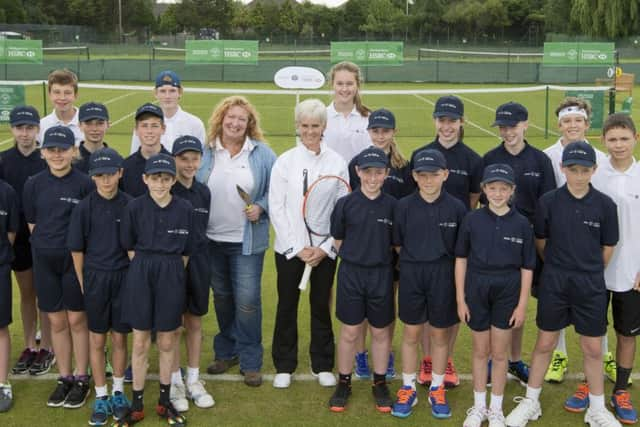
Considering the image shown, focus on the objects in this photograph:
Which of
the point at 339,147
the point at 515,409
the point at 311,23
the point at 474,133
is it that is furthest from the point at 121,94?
the point at 311,23

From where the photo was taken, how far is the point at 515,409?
5281mm

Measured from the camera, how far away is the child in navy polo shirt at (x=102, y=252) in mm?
5020

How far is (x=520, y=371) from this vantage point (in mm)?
5938

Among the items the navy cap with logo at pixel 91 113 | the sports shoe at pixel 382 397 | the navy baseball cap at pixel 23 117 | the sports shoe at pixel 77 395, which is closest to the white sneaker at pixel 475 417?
the sports shoe at pixel 382 397

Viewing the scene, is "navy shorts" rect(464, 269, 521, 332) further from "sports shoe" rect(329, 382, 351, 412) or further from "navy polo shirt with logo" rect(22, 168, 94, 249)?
"navy polo shirt with logo" rect(22, 168, 94, 249)

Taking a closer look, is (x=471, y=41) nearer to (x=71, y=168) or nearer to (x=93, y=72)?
(x=93, y=72)

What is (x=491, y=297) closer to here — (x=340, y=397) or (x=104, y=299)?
(x=340, y=397)

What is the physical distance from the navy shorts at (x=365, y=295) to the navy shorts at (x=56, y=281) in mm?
1952

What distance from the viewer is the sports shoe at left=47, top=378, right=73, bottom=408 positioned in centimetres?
545

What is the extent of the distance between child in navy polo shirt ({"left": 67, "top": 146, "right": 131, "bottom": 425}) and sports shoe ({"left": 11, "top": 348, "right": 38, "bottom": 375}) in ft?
3.89

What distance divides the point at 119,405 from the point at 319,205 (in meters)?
2.10

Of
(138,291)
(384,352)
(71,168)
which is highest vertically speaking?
(71,168)

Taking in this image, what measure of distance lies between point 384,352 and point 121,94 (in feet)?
90.7

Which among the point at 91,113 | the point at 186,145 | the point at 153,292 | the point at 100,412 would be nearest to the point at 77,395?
the point at 100,412
